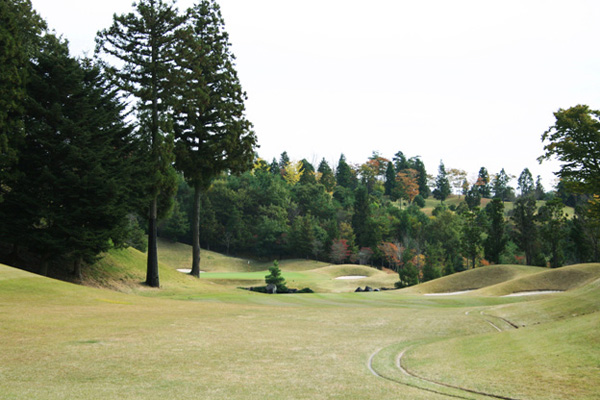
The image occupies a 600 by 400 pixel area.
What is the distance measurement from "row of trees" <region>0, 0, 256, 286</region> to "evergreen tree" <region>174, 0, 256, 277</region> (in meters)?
0.11

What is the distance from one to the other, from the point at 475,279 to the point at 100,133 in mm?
33354

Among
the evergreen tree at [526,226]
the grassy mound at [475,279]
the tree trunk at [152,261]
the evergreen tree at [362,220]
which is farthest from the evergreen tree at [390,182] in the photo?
the tree trunk at [152,261]

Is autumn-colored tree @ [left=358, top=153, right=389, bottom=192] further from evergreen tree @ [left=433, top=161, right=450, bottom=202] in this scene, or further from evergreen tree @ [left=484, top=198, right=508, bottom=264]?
evergreen tree @ [left=484, top=198, right=508, bottom=264]

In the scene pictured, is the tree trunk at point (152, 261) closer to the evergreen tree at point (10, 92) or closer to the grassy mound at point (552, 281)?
the evergreen tree at point (10, 92)

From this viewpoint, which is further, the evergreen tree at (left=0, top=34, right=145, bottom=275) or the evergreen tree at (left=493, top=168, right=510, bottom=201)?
the evergreen tree at (left=493, top=168, right=510, bottom=201)

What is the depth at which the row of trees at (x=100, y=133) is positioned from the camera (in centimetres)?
2641

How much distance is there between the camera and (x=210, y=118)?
4069 centimetres

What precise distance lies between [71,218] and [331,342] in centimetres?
1929

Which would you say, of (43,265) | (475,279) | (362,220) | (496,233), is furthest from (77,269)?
(362,220)

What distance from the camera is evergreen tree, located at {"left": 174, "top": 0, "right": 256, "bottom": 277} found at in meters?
38.1

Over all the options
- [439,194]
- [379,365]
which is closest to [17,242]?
[379,365]

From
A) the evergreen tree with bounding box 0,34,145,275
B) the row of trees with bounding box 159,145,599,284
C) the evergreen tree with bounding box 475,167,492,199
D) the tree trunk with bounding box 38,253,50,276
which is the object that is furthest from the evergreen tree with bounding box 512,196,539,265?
the evergreen tree with bounding box 475,167,492,199

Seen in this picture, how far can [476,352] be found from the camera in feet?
37.9

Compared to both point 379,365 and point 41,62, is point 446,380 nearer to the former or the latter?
point 379,365
